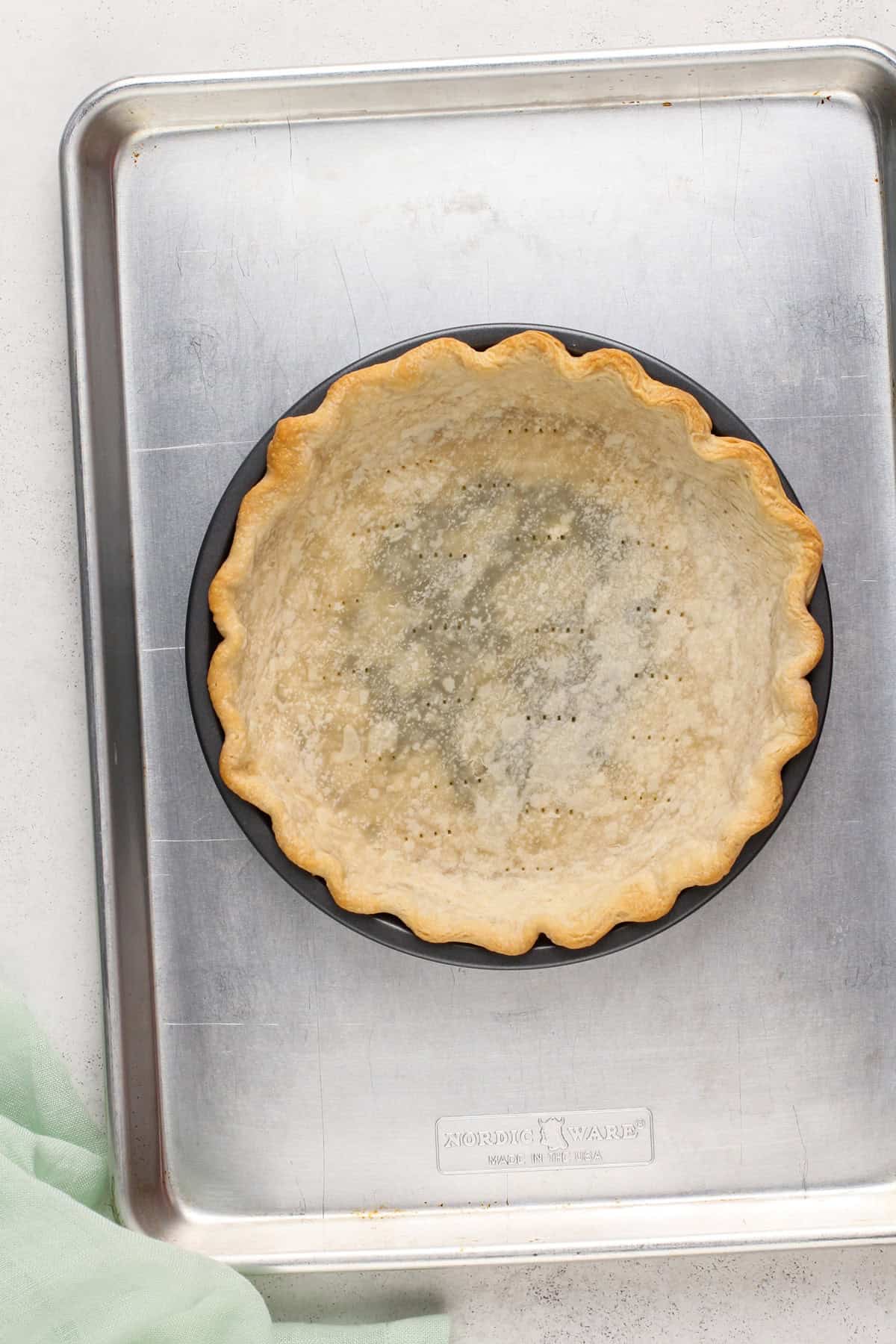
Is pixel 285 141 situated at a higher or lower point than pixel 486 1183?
higher

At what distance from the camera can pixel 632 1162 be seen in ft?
3.79

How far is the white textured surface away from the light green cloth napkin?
0.08 meters

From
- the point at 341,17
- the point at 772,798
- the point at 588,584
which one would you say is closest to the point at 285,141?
the point at 341,17

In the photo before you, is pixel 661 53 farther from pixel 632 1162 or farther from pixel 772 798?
pixel 632 1162

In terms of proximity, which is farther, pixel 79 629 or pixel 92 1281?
pixel 79 629

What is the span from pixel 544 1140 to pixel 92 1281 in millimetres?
461

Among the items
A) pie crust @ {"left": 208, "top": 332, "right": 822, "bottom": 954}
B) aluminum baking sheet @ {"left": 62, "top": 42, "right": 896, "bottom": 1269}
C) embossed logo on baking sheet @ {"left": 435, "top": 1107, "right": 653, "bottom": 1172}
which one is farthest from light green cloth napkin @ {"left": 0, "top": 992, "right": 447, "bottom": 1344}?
pie crust @ {"left": 208, "top": 332, "right": 822, "bottom": 954}

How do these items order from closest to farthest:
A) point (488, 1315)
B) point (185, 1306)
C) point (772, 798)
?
1. point (772, 798)
2. point (185, 1306)
3. point (488, 1315)

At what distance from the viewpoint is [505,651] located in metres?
1.12

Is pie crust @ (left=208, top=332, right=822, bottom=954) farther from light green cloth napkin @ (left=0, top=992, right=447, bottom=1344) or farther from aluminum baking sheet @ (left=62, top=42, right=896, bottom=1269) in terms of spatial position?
light green cloth napkin @ (left=0, top=992, right=447, bottom=1344)

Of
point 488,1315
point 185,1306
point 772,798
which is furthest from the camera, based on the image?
point 488,1315

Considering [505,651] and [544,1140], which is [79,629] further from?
[544,1140]

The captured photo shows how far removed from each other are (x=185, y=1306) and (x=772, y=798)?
0.75m

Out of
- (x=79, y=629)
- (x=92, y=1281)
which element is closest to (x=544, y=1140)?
(x=92, y=1281)
